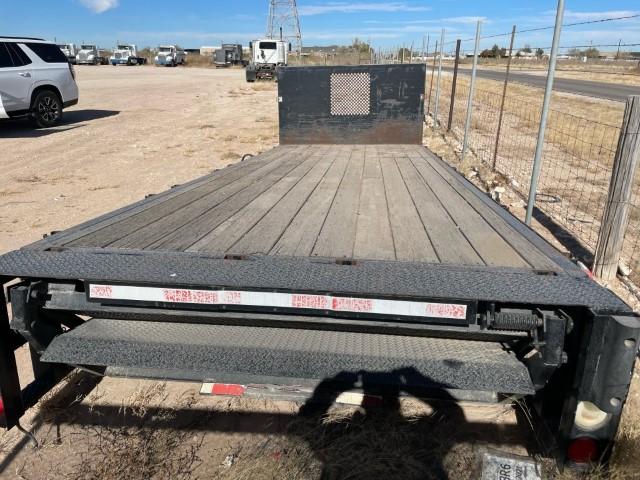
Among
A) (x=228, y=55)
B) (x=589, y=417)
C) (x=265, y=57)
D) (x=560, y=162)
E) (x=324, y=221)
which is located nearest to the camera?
(x=589, y=417)

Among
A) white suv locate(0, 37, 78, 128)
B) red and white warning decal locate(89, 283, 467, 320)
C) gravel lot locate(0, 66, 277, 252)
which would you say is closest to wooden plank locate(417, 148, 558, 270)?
red and white warning decal locate(89, 283, 467, 320)

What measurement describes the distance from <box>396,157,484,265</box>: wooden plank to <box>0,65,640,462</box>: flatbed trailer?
0.02 metres

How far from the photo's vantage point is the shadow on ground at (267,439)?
2.52m

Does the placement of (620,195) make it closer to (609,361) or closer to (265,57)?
(609,361)

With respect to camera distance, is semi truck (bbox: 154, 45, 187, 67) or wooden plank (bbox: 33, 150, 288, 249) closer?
wooden plank (bbox: 33, 150, 288, 249)

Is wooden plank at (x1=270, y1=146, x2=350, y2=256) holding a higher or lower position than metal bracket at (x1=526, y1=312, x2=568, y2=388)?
higher

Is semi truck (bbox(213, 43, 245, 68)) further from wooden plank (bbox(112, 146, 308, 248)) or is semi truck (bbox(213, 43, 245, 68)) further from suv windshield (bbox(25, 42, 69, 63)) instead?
wooden plank (bbox(112, 146, 308, 248))

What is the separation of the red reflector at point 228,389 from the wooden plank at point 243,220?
65cm

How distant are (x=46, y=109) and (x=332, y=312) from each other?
14582 millimetres

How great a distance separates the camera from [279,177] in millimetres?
4312

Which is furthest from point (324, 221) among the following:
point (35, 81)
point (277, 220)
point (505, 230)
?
point (35, 81)

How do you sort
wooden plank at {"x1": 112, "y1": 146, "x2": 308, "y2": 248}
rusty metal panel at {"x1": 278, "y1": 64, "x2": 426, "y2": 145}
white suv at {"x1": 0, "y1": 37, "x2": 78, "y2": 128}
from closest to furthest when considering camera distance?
wooden plank at {"x1": 112, "y1": 146, "x2": 308, "y2": 248} → rusty metal panel at {"x1": 278, "y1": 64, "x2": 426, "y2": 145} → white suv at {"x1": 0, "y1": 37, "x2": 78, "y2": 128}

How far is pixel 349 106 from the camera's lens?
267 inches

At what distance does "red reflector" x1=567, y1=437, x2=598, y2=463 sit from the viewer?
2096mm
